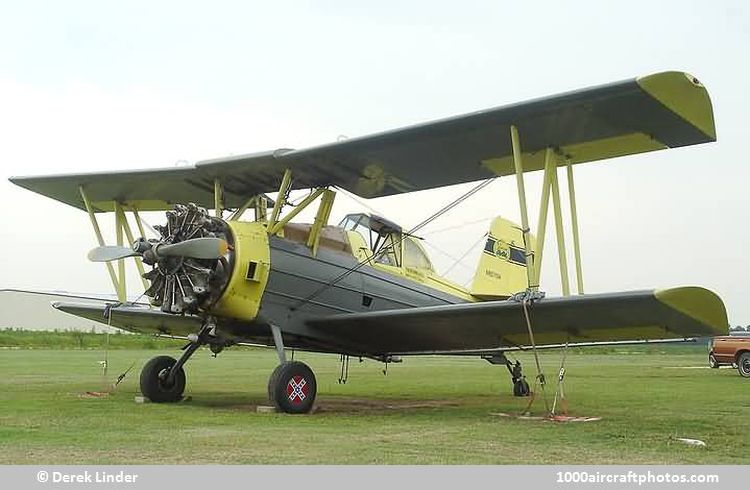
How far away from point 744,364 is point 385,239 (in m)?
13.8

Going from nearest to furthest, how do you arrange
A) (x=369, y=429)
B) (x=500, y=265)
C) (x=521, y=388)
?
(x=369, y=429), (x=521, y=388), (x=500, y=265)

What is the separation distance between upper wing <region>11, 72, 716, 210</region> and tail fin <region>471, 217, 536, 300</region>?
344 centimetres

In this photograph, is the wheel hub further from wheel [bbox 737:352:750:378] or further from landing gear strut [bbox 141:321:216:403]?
wheel [bbox 737:352:750:378]

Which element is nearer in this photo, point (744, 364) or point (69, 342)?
point (744, 364)

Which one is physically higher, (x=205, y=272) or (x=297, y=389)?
(x=205, y=272)

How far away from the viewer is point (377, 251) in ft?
42.5

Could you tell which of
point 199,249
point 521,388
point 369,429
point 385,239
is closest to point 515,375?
point 521,388

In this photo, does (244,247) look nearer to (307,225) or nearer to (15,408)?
(307,225)

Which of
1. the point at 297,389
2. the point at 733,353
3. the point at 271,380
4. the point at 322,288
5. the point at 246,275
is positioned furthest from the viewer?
the point at 733,353

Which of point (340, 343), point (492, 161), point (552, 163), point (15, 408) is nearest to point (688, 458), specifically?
point (552, 163)

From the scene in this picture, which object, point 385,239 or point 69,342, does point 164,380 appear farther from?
point 69,342

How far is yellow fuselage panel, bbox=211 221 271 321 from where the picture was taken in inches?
409

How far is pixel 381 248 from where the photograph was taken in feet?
42.7
